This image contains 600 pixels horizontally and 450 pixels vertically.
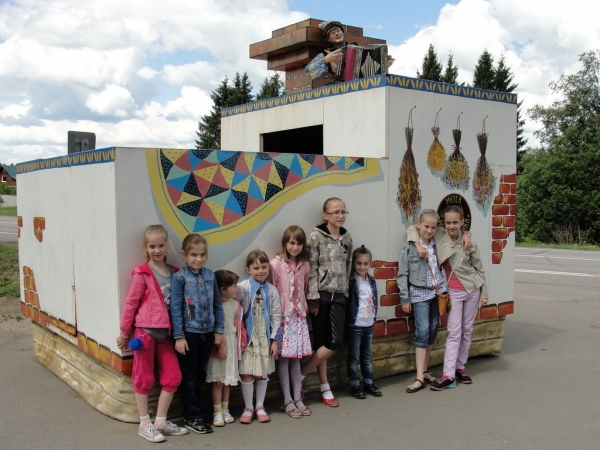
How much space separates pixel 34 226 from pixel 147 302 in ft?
7.43

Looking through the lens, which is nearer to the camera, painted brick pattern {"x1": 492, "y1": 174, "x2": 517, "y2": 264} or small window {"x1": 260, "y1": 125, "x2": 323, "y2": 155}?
painted brick pattern {"x1": 492, "y1": 174, "x2": 517, "y2": 264}

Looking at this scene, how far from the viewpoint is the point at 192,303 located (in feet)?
13.5

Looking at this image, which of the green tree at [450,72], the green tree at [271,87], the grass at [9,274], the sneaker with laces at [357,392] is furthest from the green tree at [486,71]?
the sneaker with laces at [357,392]

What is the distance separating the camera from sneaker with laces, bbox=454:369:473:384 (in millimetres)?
5420

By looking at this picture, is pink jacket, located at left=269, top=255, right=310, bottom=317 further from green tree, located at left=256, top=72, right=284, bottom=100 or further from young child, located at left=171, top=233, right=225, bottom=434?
green tree, located at left=256, top=72, right=284, bottom=100

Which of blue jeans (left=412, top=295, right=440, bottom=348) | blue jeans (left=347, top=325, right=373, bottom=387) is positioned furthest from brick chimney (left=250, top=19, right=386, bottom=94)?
blue jeans (left=347, top=325, right=373, bottom=387)

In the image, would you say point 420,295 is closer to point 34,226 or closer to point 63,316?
point 63,316

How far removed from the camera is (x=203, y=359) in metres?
4.28

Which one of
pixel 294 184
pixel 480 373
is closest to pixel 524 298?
pixel 480 373

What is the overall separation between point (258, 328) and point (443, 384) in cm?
180

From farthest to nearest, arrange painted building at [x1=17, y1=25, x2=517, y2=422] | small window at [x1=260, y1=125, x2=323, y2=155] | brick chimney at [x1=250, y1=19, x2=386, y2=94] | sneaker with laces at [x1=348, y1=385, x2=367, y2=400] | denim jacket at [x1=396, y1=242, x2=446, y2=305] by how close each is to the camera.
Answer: brick chimney at [x1=250, y1=19, x2=386, y2=94] < small window at [x1=260, y1=125, x2=323, y2=155] < denim jacket at [x1=396, y1=242, x2=446, y2=305] < sneaker with laces at [x1=348, y1=385, x2=367, y2=400] < painted building at [x1=17, y1=25, x2=517, y2=422]

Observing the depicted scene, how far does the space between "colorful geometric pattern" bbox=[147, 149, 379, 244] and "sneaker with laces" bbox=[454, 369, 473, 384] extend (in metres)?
2.07

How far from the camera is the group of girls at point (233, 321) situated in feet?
13.3

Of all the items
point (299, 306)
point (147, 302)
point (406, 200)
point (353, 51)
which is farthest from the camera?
point (353, 51)
